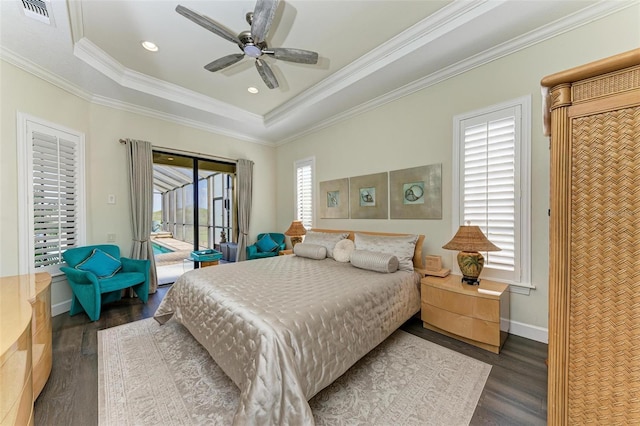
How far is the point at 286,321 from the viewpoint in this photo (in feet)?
4.90

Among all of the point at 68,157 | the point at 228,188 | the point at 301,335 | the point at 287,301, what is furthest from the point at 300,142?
the point at 301,335

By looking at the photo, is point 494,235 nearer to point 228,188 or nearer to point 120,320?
point 120,320

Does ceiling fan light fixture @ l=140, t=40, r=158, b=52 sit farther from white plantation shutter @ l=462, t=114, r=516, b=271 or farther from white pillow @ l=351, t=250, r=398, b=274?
white plantation shutter @ l=462, t=114, r=516, b=271

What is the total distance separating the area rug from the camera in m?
1.52

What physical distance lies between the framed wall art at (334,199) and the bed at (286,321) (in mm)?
1577

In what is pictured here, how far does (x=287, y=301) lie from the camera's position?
1.77m

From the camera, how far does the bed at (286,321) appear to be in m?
1.32

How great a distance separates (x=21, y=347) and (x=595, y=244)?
2.21 metres

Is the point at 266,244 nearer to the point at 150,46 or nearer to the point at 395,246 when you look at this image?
the point at 395,246

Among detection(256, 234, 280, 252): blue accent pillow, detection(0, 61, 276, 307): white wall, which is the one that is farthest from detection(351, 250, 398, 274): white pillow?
detection(0, 61, 276, 307): white wall

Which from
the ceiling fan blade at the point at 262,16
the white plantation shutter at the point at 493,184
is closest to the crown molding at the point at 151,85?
the ceiling fan blade at the point at 262,16

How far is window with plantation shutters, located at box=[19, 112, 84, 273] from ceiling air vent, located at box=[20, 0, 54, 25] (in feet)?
3.77

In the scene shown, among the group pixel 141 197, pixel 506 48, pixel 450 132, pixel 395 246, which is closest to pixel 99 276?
pixel 141 197

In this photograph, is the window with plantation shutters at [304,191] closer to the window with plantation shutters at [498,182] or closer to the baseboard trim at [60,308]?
the window with plantation shutters at [498,182]
